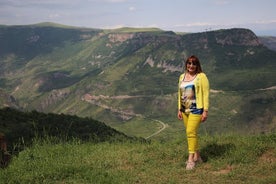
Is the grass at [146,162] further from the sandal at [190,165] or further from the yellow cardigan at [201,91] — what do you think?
the yellow cardigan at [201,91]

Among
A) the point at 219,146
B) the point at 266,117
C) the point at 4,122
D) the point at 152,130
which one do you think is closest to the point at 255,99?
the point at 266,117

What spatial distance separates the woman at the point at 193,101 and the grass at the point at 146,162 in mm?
455

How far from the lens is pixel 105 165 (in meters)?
9.02

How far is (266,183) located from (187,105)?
272cm

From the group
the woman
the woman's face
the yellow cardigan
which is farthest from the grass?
the woman's face

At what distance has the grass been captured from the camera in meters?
7.82

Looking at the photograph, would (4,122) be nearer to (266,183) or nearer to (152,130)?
(266,183)

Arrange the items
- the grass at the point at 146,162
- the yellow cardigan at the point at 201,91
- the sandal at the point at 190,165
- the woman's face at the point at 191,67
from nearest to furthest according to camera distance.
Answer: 1. the grass at the point at 146,162
2. the sandal at the point at 190,165
3. the yellow cardigan at the point at 201,91
4. the woman's face at the point at 191,67

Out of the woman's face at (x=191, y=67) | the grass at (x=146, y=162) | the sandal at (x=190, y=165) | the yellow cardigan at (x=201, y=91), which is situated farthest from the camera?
the woman's face at (x=191, y=67)

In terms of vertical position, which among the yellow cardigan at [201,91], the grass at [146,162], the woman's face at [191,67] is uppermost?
the woman's face at [191,67]

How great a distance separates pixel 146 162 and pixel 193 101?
199cm

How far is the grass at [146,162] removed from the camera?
7816 millimetres

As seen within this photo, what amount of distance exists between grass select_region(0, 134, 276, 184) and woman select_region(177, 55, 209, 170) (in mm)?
455

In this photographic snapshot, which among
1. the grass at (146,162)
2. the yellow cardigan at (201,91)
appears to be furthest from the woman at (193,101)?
the grass at (146,162)
